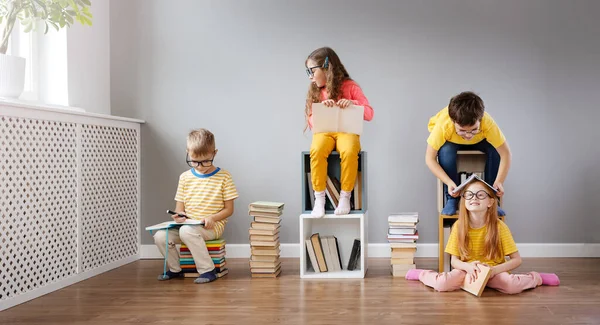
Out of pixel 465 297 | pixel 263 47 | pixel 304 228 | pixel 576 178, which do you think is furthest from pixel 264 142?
pixel 576 178

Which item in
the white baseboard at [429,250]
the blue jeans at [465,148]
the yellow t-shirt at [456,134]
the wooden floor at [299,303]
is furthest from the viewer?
the white baseboard at [429,250]

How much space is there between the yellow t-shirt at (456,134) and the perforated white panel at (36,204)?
2020 millimetres

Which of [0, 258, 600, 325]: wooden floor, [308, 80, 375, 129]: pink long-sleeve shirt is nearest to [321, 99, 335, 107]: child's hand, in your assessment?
[308, 80, 375, 129]: pink long-sleeve shirt

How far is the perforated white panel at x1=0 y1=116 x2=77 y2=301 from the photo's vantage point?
8.73 feet

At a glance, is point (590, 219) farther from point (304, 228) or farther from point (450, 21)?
point (304, 228)

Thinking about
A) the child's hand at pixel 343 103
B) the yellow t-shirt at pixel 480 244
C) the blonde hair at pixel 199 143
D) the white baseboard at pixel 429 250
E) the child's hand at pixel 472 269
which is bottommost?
the white baseboard at pixel 429 250

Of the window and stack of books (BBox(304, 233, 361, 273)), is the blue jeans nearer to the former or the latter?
stack of books (BBox(304, 233, 361, 273))

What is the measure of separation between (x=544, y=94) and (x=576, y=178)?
23.3 inches

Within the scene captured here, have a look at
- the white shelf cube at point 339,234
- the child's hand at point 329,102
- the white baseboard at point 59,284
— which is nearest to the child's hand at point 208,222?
the white shelf cube at point 339,234

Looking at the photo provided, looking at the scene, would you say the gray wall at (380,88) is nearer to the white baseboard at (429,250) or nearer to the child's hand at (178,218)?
the white baseboard at (429,250)

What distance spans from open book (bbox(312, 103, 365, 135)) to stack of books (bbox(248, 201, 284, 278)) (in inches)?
22.2

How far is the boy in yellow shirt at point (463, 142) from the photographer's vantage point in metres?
3.05

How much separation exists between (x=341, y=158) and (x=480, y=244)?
856mm

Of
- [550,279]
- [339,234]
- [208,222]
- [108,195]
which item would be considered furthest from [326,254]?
[108,195]
